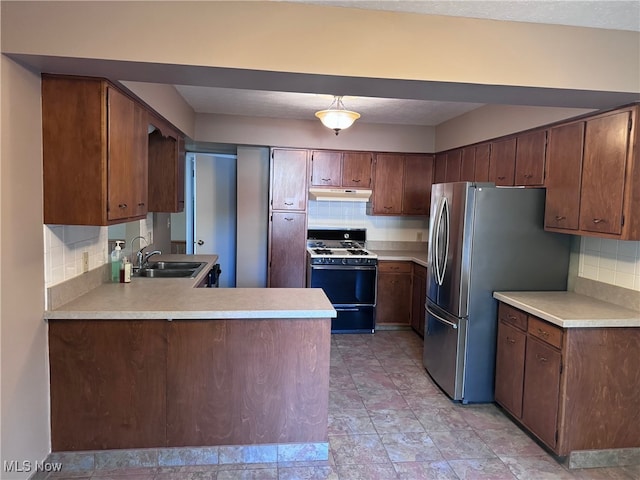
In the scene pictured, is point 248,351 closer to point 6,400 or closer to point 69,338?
point 69,338

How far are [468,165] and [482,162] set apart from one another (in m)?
0.28

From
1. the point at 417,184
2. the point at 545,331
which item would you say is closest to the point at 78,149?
the point at 545,331

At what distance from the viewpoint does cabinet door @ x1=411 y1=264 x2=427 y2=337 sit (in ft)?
15.3

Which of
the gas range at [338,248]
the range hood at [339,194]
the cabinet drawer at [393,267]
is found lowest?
the cabinet drawer at [393,267]

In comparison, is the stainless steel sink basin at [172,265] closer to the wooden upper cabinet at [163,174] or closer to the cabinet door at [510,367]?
the wooden upper cabinet at [163,174]

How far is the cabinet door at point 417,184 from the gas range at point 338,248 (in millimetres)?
684

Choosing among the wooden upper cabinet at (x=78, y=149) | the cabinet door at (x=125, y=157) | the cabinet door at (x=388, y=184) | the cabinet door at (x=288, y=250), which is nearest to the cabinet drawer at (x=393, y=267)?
the cabinet door at (x=388, y=184)

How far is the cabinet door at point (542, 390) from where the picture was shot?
98.0 inches

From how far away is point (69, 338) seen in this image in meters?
2.25

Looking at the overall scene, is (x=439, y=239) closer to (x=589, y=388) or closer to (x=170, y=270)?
(x=589, y=388)

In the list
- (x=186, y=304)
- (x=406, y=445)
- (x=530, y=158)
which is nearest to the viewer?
(x=186, y=304)

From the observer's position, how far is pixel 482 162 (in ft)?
13.1

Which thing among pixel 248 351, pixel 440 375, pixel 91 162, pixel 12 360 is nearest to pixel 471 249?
pixel 440 375

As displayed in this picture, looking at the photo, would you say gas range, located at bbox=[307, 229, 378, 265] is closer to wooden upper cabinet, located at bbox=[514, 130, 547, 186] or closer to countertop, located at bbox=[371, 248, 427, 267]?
countertop, located at bbox=[371, 248, 427, 267]
